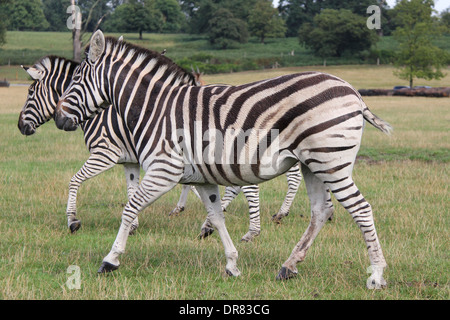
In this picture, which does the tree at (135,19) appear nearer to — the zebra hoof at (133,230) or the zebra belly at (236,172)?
the zebra hoof at (133,230)

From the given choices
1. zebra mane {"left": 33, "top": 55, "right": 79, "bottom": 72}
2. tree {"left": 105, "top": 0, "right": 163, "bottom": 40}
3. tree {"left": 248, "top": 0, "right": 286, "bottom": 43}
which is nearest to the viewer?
zebra mane {"left": 33, "top": 55, "right": 79, "bottom": 72}

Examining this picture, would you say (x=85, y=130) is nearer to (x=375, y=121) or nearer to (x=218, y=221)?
(x=218, y=221)

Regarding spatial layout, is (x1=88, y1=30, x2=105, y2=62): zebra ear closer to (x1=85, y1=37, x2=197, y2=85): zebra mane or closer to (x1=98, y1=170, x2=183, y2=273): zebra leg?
→ (x1=85, y1=37, x2=197, y2=85): zebra mane

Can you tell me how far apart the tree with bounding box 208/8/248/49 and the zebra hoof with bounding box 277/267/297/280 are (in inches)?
3711

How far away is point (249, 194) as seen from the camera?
9000 mm

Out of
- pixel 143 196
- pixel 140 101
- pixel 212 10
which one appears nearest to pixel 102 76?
pixel 140 101

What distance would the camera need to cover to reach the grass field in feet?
20.2

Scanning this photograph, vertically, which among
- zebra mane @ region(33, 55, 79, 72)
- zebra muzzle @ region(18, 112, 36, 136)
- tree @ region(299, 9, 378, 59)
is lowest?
zebra muzzle @ region(18, 112, 36, 136)

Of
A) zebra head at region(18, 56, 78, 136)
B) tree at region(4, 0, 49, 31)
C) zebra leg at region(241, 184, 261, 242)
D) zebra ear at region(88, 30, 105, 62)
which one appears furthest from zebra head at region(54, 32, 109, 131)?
tree at region(4, 0, 49, 31)

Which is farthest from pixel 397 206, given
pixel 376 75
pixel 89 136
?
pixel 376 75

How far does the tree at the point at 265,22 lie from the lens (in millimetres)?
105625

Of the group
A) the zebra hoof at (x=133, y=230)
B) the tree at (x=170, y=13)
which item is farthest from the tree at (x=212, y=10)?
the zebra hoof at (x=133, y=230)

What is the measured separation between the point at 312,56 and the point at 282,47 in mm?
11169

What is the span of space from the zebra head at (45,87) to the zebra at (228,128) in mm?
2763
